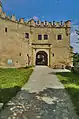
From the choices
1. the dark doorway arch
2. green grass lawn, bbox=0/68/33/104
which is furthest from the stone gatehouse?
green grass lawn, bbox=0/68/33/104

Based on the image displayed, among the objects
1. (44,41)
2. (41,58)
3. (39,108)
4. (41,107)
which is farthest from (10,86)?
(41,58)

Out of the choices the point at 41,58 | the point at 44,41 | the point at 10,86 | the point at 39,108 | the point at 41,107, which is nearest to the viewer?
the point at 39,108

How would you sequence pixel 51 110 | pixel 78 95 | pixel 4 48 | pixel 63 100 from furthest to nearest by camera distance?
1. pixel 4 48
2. pixel 78 95
3. pixel 63 100
4. pixel 51 110

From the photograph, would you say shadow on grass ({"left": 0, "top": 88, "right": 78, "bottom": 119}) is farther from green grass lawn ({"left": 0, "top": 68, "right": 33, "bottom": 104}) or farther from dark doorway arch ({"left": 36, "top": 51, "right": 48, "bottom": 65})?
dark doorway arch ({"left": 36, "top": 51, "right": 48, "bottom": 65})

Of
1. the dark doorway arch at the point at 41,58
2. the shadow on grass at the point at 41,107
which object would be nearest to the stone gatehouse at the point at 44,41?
the dark doorway arch at the point at 41,58

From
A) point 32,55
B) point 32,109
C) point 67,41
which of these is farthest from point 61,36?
point 32,109

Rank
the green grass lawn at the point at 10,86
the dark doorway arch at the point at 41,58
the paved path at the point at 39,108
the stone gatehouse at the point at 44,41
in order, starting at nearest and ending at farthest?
the paved path at the point at 39,108 → the green grass lawn at the point at 10,86 → the stone gatehouse at the point at 44,41 → the dark doorway arch at the point at 41,58

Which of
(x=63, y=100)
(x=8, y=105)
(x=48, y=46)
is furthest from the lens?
(x=48, y=46)

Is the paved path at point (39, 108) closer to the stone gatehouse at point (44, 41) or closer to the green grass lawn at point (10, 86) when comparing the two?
the green grass lawn at point (10, 86)

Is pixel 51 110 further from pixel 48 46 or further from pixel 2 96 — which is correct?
pixel 48 46

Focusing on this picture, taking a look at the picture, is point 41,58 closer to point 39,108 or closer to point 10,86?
point 10,86

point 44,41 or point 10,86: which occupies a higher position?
point 44,41

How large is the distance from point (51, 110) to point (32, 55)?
33080 millimetres

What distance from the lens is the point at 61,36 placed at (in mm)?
40781
